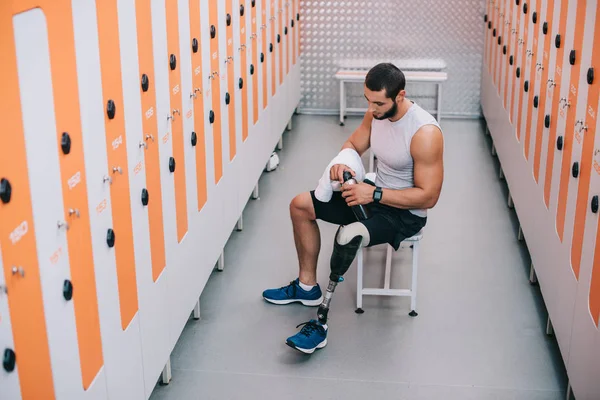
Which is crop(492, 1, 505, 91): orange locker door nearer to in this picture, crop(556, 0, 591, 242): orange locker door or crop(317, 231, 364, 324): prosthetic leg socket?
crop(556, 0, 591, 242): orange locker door

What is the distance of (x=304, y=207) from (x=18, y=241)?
2547 mm

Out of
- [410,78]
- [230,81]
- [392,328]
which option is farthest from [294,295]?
[410,78]

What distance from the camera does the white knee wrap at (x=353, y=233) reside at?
4.37 m

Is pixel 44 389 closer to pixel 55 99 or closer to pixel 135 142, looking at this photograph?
pixel 55 99

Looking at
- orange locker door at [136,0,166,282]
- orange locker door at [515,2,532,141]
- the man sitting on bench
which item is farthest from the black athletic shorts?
orange locker door at [515,2,532,141]

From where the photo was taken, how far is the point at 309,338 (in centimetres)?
434

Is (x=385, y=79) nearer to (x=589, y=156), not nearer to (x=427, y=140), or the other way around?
(x=427, y=140)

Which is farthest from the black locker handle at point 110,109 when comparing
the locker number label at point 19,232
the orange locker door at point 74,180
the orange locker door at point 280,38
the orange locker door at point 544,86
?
the orange locker door at point 280,38

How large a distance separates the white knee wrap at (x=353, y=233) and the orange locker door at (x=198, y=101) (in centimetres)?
83

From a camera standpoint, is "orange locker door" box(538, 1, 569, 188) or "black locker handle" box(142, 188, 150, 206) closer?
"black locker handle" box(142, 188, 150, 206)

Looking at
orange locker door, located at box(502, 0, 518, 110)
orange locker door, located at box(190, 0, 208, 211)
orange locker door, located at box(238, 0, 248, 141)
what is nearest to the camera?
orange locker door, located at box(190, 0, 208, 211)

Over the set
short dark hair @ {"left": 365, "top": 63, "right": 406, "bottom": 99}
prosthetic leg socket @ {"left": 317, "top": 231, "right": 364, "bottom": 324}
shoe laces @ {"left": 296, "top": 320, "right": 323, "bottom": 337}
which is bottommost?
shoe laces @ {"left": 296, "top": 320, "right": 323, "bottom": 337}

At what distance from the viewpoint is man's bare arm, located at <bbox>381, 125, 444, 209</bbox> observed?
4348 millimetres

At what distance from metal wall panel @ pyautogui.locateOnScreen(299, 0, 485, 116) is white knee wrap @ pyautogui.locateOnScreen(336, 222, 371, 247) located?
4.58 metres
